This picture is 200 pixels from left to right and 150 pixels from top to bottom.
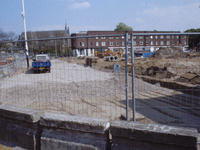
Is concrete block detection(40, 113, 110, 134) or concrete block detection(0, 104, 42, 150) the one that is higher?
concrete block detection(40, 113, 110, 134)

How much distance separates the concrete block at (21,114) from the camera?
10.9ft

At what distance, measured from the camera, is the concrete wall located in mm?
2420

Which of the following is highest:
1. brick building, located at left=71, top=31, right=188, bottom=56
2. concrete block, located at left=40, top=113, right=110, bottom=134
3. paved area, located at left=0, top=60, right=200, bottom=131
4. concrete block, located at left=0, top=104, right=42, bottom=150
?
brick building, located at left=71, top=31, right=188, bottom=56

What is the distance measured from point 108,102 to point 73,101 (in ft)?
5.38

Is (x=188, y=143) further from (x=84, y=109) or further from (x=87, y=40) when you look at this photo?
(x=84, y=109)

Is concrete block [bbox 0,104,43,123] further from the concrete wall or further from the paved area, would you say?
the paved area

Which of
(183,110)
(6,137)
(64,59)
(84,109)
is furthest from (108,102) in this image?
(6,137)

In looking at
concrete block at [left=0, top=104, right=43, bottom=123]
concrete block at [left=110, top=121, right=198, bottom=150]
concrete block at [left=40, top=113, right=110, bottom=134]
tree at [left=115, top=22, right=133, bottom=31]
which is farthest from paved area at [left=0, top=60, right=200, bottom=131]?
tree at [left=115, top=22, right=133, bottom=31]

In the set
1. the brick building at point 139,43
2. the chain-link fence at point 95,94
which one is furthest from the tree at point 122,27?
the brick building at point 139,43

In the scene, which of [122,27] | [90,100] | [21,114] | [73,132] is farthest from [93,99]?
[122,27]

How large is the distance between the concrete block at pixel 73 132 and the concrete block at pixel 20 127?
0.22 meters

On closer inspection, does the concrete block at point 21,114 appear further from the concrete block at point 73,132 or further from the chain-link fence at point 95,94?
the chain-link fence at point 95,94

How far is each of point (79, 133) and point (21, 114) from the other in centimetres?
122

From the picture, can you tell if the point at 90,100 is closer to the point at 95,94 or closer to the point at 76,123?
the point at 95,94
